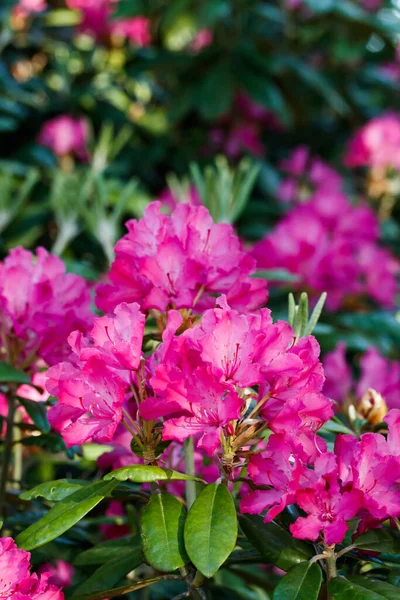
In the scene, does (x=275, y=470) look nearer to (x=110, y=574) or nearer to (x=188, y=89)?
(x=110, y=574)

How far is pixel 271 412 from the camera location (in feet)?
2.51

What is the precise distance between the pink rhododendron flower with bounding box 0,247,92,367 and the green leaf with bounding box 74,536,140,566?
0.72ft

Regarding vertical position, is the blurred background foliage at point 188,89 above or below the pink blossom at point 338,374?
below

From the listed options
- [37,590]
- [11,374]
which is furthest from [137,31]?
[37,590]

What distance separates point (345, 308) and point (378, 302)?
0.51ft

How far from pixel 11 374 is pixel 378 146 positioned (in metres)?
2.15

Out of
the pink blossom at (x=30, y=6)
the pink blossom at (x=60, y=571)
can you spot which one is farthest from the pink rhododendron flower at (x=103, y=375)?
the pink blossom at (x=30, y=6)

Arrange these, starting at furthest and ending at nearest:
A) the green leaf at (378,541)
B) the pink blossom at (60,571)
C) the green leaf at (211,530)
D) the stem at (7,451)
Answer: the pink blossom at (60,571), the stem at (7,451), the green leaf at (378,541), the green leaf at (211,530)

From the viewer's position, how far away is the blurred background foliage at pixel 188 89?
2.71 metres

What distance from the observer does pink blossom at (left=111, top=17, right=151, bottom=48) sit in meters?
3.16

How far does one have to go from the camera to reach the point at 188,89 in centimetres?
291

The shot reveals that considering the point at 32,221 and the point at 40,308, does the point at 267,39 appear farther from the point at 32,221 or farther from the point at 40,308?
the point at 40,308

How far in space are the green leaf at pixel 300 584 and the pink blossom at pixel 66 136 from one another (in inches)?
83.8

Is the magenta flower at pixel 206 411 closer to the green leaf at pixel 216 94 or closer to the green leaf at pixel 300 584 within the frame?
the green leaf at pixel 300 584
